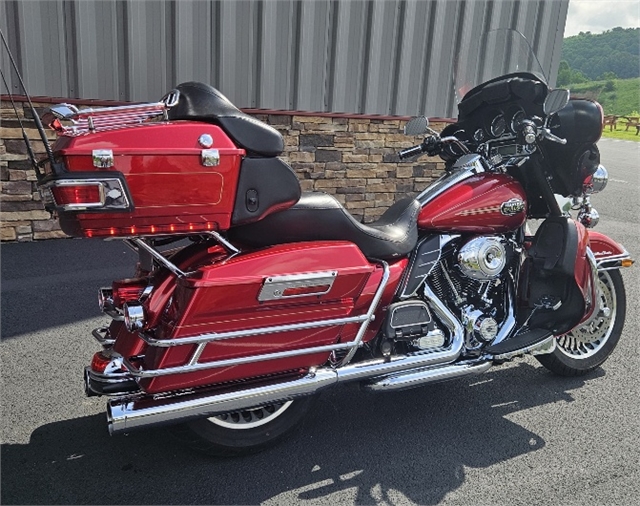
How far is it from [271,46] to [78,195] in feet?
16.5

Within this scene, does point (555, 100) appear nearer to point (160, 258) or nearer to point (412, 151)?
point (412, 151)

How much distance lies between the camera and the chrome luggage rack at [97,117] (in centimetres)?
184

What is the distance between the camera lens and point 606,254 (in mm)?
3311

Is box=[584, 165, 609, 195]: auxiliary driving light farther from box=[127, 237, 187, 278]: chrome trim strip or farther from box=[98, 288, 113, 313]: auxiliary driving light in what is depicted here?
box=[98, 288, 113, 313]: auxiliary driving light

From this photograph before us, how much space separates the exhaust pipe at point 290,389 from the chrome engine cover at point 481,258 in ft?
0.76

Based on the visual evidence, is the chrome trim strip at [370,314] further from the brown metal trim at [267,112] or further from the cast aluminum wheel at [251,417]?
the brown metal trim at [267,112]

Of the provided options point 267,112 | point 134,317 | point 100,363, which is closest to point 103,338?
point 100,363

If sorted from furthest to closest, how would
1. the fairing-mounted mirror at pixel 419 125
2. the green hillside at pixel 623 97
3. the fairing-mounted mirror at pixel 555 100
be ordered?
the green hillside at pixel 623 97 → the fairing-mounted mirror at pixel 419 125 → the fairing-mounted mirror at pixel 555 100

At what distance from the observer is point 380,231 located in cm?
255

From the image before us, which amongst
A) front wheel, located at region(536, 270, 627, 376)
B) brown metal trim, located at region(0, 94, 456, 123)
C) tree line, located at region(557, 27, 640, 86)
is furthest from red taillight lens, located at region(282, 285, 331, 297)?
tree line, located at region(557, 27, 640, 86)

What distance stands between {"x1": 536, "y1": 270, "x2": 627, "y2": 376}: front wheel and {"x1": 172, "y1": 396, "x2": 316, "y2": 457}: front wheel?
5.81 feet

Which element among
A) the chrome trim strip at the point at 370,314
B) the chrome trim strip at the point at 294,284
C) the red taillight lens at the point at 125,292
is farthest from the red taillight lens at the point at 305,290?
the red taillight lens at the point at 125,292

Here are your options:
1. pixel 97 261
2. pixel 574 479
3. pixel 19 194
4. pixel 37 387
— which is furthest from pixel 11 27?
pixel 574 479

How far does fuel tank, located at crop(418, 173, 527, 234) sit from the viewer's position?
2.72 metres
